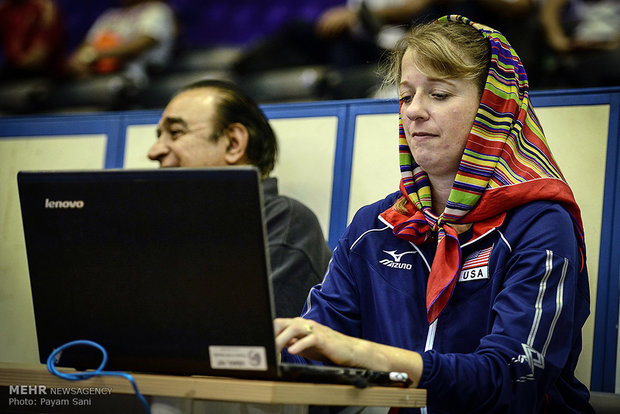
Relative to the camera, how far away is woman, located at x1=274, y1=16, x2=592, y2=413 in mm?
1110

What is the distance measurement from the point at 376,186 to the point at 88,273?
4.05ft

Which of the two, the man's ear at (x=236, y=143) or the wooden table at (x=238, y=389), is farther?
the man's ear at (x=236, y=143)

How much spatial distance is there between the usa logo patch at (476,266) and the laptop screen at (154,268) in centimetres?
54

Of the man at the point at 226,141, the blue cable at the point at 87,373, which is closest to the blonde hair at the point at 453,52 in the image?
the man at the point at 226,141

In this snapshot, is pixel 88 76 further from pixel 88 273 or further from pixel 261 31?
pixel 88 273

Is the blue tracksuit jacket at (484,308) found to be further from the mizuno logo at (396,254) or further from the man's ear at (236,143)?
the man's ear at (236,143)

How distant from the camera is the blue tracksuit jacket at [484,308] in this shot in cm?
107

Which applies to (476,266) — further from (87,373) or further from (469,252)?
(87,373)

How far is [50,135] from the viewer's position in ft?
8.74

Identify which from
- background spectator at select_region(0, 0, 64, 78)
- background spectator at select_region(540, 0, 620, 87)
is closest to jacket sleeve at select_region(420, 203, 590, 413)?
background spectator at select_region(540, 0, 620, 87)

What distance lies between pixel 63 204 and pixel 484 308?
74cm

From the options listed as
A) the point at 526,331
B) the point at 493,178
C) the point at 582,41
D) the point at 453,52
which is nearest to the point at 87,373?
the point at 526,331

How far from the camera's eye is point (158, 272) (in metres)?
0.96

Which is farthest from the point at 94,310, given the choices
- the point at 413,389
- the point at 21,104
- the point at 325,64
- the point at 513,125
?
the point at 21,104
